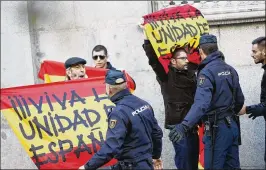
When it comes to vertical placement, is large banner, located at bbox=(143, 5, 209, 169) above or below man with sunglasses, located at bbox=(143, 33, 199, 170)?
above

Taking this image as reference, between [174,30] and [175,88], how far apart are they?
0.75 m

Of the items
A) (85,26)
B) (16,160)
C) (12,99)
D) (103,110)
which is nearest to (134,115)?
(103,110)

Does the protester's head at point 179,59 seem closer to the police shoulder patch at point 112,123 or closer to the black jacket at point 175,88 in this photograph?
the black jacket at point 175,88

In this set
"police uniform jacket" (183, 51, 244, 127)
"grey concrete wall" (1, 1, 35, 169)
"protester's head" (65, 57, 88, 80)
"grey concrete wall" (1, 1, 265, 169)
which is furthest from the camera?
"grey concrete wall" (1, 1, 35, 169)

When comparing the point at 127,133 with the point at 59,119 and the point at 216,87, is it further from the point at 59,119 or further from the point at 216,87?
the point at 59,119

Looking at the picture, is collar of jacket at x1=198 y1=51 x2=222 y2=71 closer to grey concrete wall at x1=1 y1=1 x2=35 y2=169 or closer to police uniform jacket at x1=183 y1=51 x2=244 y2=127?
police uniform jacket at x1=183 y1=51 x2=244 y2=127

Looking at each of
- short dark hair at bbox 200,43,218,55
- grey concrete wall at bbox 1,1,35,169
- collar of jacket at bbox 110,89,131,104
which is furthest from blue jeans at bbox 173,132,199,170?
grey concrete wall at bbox 1,1,35,169

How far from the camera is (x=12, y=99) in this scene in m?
7.66

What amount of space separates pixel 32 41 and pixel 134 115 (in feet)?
12.5

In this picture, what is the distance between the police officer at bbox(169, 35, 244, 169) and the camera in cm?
711

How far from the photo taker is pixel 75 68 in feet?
26.5

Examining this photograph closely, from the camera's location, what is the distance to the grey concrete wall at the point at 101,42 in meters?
9.06

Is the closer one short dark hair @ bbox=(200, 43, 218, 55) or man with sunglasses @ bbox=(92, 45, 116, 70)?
short dark hair @ bbox=(200, 43, 218, 55)

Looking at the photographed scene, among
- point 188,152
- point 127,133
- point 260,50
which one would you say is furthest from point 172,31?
point 127,133
